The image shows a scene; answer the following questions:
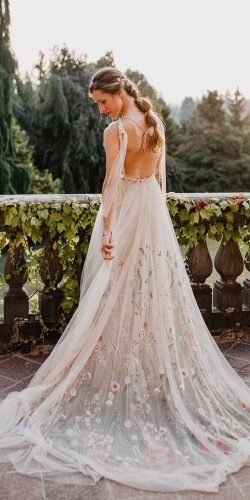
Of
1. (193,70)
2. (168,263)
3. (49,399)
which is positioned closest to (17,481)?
(49,399)

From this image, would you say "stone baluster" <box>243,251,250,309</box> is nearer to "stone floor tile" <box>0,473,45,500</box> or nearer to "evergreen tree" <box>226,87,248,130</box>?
"stone floor tile" <box>0,473,45,500</box>

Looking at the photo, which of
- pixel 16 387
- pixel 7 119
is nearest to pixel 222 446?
pixel 16 387

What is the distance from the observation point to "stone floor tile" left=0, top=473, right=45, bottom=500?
2264 mm

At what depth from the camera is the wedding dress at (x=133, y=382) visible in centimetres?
250

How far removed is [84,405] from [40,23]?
19818 millimetres

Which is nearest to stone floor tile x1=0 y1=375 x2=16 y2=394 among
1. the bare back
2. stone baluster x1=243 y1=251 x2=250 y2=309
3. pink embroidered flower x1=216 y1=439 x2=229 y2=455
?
pink embroidered flower x1=216 y1=439 x2=229 y2=455

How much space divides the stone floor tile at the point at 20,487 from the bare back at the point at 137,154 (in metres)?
1.58

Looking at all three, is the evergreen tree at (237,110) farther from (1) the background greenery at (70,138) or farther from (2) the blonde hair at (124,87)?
(2) the blonde hair at (124,87)

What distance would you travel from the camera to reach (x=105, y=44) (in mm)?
23000

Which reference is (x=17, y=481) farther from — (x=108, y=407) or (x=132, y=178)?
(x=132, y=178)

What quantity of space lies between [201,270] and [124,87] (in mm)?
1557

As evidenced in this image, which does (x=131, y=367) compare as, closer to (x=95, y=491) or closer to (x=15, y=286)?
(x=95, y=491)

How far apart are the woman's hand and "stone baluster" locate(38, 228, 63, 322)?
80 centimetres

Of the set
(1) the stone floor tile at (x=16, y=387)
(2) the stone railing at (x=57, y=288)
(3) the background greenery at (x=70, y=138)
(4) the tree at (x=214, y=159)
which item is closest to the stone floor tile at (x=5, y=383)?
(1) the stone floor tile at (x=16, y=387)
